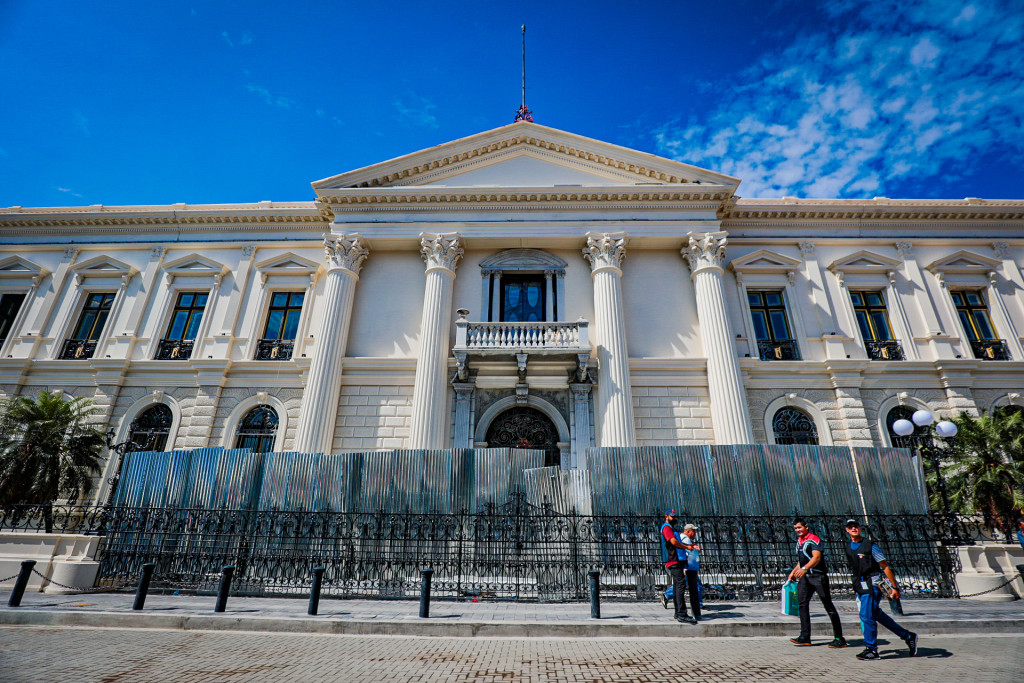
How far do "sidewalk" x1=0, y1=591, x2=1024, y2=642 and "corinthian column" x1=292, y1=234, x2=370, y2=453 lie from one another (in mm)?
7404

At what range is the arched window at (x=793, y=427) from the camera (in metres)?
16.0

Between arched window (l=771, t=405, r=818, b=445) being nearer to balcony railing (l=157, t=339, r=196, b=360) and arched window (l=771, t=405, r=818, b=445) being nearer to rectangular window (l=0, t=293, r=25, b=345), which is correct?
balcony railing (l=157, t=339, r=196, b=360)

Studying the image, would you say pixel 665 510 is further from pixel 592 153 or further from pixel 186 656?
pixel 592 153

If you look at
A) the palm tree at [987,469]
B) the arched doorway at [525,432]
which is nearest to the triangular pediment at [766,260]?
the palm tree at [987,469]

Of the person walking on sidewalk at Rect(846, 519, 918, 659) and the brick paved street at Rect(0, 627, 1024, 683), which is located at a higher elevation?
the person walking on sidewalk at Rect(846, 519, 918, 659)

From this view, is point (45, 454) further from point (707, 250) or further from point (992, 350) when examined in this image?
point (992, 350)

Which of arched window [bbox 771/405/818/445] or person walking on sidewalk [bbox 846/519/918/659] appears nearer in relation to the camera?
person walking on sidewalk [bbox 846/519/918/659]

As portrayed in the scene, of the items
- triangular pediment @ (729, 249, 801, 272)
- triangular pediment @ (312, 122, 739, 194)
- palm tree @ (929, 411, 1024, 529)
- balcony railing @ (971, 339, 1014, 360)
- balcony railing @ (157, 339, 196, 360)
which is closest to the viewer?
palm tree @ (929, 411, 1024, 529)

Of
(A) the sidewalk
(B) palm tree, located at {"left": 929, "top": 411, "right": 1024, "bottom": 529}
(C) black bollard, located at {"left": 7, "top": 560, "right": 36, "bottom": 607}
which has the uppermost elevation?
(B) palm tree, located at {"left": 929, "top": 411, "right": 1024, "bottom": 529}

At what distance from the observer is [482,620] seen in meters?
7.04

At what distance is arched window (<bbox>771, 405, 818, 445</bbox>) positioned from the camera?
16.0 m

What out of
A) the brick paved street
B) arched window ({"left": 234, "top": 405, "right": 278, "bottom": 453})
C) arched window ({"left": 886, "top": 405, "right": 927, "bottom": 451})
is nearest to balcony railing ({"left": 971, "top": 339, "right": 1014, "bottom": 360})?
arched window ({"left": 886, "top": 405, "right": 927, "bottom": 451})

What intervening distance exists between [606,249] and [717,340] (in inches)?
201

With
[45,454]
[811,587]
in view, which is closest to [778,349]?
[811,587]
